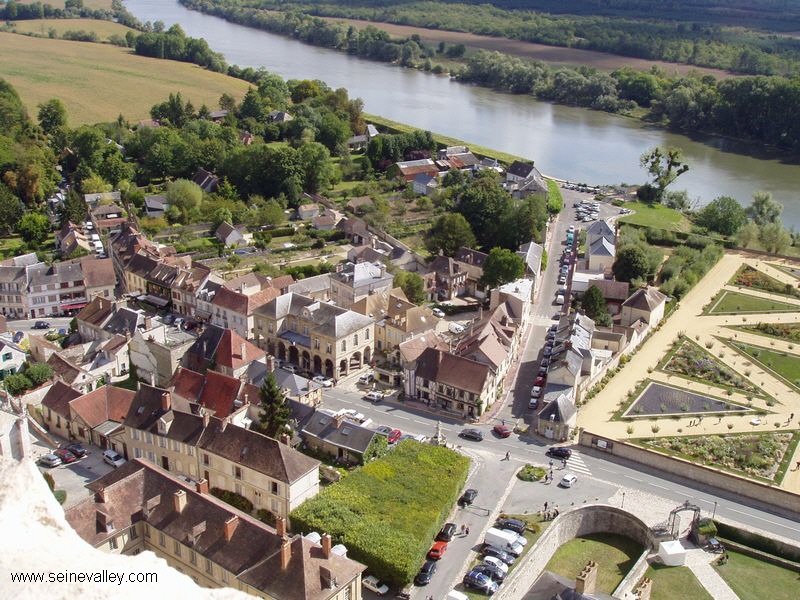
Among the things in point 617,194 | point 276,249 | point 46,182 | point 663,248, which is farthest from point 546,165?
point 46,182

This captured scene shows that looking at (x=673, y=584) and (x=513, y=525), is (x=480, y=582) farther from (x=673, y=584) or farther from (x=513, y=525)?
(x=673, y=584)

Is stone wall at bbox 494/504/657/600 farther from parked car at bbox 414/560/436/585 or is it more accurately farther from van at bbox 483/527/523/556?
parked car at bbox 414/560/436/585

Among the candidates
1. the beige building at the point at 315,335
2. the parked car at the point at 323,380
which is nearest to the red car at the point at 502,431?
the parked car at the point at 323,380

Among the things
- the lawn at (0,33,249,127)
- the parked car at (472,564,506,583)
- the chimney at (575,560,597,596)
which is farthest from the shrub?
the lawn at (0,33,249,127)

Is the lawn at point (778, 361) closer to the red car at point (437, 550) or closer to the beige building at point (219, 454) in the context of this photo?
the red car at point (437, 550)

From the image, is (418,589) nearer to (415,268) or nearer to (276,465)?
(276,465)

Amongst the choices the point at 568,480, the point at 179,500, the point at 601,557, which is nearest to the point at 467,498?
the point at 568,480
